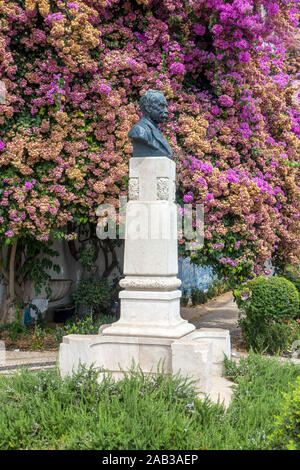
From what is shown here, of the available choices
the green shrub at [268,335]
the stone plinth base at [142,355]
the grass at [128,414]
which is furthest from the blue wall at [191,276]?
the grass at [128,414]

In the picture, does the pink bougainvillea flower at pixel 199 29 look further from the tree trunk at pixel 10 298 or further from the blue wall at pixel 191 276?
the blue wall at pixel 191 276

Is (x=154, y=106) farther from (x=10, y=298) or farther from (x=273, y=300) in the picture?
(x=10, y=298)

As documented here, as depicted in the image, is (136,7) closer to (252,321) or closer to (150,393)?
(252,321)

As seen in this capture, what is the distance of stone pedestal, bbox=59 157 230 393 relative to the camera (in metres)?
5.38

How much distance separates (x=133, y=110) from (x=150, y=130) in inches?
97.4

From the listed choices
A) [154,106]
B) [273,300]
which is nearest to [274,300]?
[273,300]

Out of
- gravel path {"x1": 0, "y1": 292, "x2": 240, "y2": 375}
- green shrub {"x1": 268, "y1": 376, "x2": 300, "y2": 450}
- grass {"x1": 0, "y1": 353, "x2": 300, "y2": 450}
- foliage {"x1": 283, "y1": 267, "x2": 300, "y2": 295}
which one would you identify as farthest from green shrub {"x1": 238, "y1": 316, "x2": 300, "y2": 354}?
green shrub {"x1": 268, "y1": 376, "x2": 300, "y2": 450}

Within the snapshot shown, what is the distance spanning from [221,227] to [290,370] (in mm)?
3231

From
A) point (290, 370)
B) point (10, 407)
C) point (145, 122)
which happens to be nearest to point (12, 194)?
point (145, 122)

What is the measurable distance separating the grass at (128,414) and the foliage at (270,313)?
2.89 meters

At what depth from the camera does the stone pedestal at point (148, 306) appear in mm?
5383

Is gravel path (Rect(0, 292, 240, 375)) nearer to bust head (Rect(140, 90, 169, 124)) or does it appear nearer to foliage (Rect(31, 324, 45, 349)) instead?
foliage (Rect(31, 324, 45, 349))

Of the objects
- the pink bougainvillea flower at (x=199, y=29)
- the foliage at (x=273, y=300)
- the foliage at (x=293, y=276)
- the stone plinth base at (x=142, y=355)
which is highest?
the pink bougainvillea flower at (x=199, y=29)

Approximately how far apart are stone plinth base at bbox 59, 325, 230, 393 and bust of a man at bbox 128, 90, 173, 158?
82.2 inches
